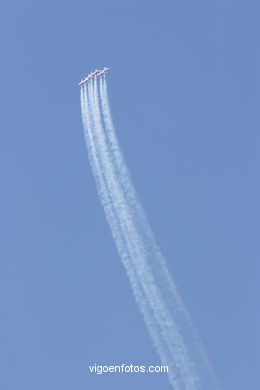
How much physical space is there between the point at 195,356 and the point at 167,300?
41.4 inches

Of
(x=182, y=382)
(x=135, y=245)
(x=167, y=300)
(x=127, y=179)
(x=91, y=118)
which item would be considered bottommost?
(x=182, y=382)

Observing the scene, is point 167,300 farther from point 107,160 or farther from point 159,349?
point 107,160

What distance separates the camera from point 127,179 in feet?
57.3

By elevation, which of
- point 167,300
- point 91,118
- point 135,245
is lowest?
point 167,300

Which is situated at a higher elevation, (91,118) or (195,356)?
(91,118)

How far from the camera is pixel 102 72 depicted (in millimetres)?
17938

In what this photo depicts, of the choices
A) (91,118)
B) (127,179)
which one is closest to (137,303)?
(127,179)

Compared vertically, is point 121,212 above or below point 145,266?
above

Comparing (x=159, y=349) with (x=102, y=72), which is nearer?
(x=159, y=349)

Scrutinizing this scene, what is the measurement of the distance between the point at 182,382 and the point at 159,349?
72 centimetres

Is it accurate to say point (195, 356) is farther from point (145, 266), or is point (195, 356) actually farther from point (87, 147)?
point (87, 147)

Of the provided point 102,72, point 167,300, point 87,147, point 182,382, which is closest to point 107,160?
point 87,147

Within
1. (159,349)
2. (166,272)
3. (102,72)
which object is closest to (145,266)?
(166,272)

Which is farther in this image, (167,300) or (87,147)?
(87,147)
